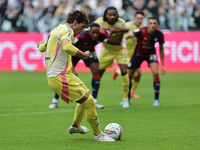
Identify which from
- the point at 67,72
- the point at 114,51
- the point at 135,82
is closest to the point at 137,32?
the point at 114,51

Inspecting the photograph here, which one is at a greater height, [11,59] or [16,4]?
[16,4]

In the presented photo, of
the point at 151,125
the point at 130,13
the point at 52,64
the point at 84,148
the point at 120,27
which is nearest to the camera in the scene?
the point at 84,148

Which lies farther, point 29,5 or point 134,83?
point 29,5

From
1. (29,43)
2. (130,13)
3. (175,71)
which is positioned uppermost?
(130,13)

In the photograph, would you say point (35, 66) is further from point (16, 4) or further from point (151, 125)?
Result: point (151, 125)

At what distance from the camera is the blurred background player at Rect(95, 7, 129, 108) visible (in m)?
11.1

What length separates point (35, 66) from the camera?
21.6m

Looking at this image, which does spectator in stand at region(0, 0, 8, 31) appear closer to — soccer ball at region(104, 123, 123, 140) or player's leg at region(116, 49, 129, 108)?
player's leg at region(116, 49, 129, 108)

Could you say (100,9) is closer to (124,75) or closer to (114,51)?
(114,51)

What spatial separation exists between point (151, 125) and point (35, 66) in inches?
561

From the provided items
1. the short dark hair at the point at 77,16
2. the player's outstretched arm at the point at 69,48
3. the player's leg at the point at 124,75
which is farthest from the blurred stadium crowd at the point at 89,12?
the player's outstretched arm at the point at 69,48

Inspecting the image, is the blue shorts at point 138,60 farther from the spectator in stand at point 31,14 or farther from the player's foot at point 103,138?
the spectator in stand at point 31,14

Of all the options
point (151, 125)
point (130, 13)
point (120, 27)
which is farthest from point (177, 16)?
point (151, 125)

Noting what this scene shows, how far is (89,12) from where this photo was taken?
2119 cm
